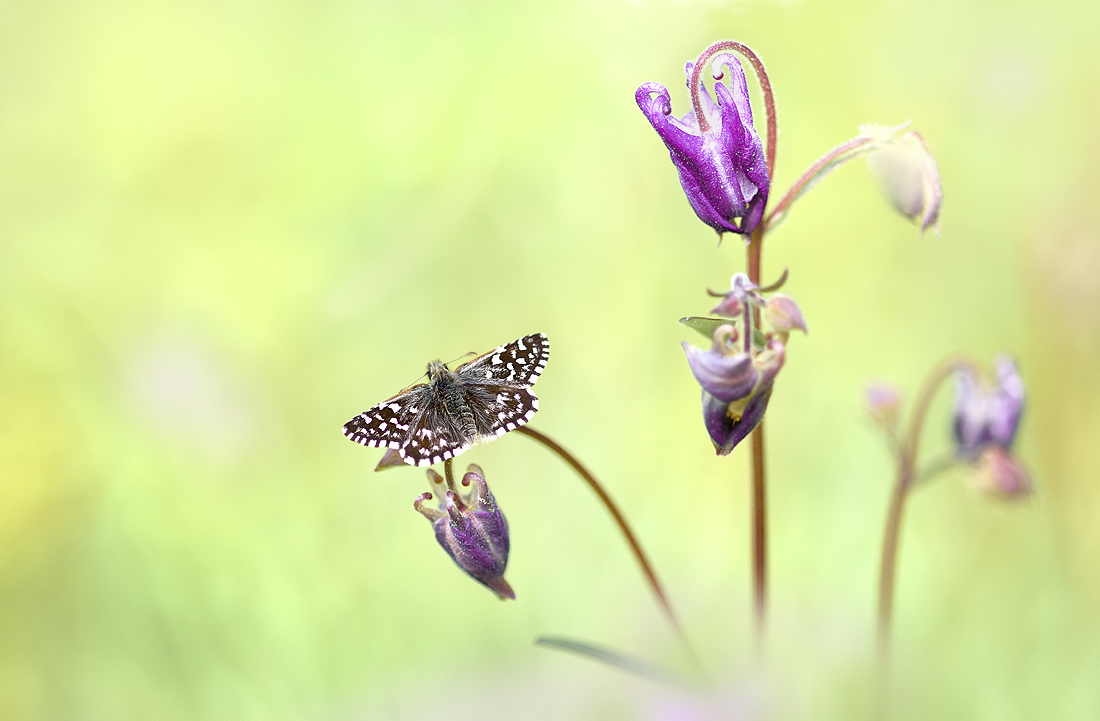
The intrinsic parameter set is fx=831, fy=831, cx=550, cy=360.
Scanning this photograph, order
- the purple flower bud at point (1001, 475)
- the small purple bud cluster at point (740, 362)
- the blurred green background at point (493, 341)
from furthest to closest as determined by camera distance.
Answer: the blurred green background at point (493, 341), the purple flower bud at point (1001, 475), the small purple bud cluster at point (740, 362)

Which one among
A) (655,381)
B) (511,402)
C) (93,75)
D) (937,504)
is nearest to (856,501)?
(937,504)

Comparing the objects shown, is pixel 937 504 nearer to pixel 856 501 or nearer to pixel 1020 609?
pixel 856 501

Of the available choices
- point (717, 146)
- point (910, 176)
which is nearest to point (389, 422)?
point (717, 146)

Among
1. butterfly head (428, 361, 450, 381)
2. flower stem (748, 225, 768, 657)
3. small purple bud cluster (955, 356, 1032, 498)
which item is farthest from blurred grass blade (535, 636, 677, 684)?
small purple bud cluster (955, 356, 1032, 498)

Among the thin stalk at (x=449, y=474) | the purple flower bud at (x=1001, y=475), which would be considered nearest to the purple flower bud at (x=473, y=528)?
the thin stalk at (x=449, y=474)

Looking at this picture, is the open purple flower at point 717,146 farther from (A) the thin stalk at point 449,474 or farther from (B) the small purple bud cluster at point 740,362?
(A) the thin stalk at point 449,474

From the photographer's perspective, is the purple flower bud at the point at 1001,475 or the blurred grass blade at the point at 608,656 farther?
the purple flower bud at the point at 1001,475

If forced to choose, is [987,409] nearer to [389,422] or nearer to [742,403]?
[742,403]
